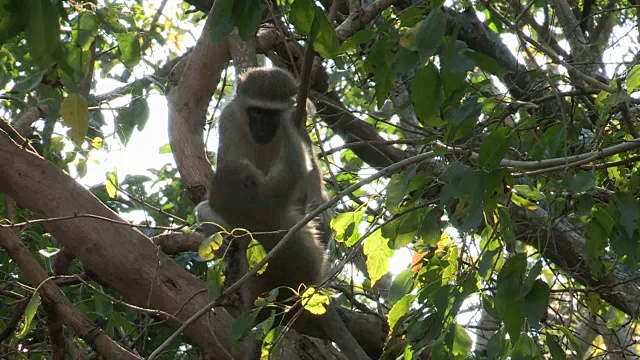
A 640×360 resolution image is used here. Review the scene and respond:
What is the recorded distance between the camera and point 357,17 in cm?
468

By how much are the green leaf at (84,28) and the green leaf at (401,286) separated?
1.38m

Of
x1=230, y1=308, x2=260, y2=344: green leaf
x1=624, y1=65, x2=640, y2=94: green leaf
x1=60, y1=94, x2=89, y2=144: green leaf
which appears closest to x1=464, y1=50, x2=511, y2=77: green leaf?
x1=624, y1=65, x2=640, y2=94: green leaf

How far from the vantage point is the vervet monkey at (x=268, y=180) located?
4484 millimetres

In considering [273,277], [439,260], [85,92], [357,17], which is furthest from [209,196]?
[439,260]

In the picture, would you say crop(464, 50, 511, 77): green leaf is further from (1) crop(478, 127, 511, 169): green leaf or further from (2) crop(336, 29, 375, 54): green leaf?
(2) crop(336, 29, 375, 54): green leaf

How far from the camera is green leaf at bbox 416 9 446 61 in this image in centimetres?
209

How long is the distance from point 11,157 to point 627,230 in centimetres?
273

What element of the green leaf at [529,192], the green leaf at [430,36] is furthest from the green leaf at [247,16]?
the green leaf at [529,192]

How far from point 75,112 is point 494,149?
1431 mm

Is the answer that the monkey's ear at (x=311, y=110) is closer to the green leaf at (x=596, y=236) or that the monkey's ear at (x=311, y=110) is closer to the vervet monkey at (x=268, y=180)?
the vervet monkey at (x=268, y=180)

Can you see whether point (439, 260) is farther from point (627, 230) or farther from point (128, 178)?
point (128, 178)

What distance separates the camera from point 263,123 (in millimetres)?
4828

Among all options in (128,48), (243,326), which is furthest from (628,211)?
(128,48)

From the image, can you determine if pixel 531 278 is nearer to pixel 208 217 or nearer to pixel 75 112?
pixel 75 112
